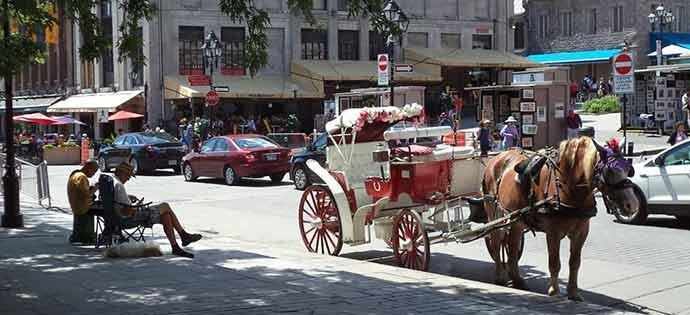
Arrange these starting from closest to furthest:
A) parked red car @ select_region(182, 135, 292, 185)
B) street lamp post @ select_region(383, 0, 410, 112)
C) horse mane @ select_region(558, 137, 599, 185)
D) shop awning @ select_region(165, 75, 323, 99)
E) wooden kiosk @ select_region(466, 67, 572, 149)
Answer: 1. horse mane @ select_region(558, 137, 599, 185)
2. street lamp post @ select_region(383, 0, 410, 112)
3. parked red car @ select_region(182, 135, 292, 185)
4. wooden kiosk @ select_region(466, 67, 572, 149)
5. shop awning @ select_region(165, 75, 323, 99)

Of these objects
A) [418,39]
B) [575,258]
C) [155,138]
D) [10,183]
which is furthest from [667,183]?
[418,39]

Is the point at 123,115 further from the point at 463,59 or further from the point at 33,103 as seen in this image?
the point at 463,59

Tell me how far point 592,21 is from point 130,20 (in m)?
49.0

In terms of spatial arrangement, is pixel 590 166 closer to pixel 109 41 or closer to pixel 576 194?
pixel 576 194

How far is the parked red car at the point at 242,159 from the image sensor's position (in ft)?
83.4

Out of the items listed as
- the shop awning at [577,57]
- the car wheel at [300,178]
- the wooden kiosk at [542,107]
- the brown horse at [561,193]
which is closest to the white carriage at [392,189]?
the brown horse at [561,193]

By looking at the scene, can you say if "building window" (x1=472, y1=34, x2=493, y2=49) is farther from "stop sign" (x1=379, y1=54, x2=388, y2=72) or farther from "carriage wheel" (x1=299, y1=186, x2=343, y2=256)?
"carriage wheel" (x1=299, y1=186, x2=343, y2=256)

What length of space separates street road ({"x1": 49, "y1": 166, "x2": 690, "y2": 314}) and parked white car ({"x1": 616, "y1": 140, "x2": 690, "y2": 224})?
0.27 meters

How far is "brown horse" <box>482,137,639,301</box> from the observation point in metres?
8.00

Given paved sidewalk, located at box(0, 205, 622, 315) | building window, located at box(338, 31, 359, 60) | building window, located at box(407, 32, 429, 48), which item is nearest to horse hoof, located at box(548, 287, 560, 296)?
paved sidewalk, located at box(0, 205, 622, 315)

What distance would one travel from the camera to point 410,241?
10891 mm

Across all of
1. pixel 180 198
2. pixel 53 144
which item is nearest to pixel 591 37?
pixel 53 144

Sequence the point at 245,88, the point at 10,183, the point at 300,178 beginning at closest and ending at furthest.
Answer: the point at 10,183
the point at 300,178
the point at 245,88

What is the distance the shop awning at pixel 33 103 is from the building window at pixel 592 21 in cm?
3362
